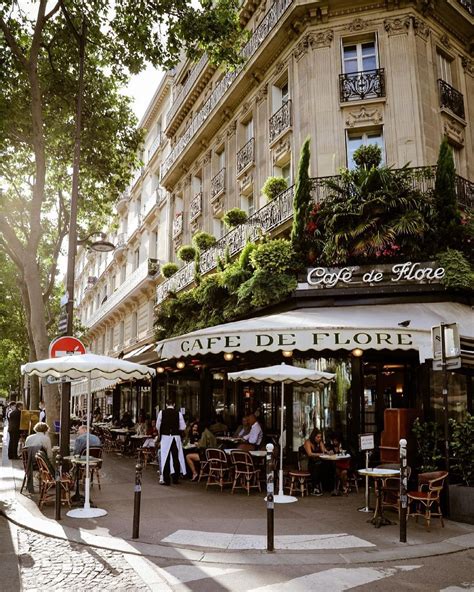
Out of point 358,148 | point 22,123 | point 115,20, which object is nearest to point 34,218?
point 22,123

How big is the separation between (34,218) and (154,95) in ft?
65.7

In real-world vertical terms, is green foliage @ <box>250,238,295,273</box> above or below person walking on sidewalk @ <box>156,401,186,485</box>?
above

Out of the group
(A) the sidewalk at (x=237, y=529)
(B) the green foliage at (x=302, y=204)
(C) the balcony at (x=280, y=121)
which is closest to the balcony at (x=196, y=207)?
(C) the balcony at (x=280, y=121)

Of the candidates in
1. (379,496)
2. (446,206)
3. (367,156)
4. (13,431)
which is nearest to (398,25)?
(367,156)

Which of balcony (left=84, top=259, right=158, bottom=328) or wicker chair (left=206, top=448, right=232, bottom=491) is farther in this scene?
balcony (left=84, top=259, right=158, bottom=328)

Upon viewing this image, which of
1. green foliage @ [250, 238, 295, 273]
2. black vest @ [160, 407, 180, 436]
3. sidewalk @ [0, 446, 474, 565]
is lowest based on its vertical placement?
sidewalk @ [0, 446, 474, 565]

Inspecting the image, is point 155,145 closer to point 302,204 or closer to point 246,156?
point 246,156

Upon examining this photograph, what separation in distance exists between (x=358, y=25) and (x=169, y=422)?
38.0 ft

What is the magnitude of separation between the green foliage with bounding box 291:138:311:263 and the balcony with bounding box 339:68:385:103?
222cm

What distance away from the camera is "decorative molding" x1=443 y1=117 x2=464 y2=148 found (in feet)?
49.9

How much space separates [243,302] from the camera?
1551 centimetres

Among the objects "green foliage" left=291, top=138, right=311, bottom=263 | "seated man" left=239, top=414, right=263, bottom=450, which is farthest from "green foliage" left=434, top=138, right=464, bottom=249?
"seated man" left=239, top=414, right=263, bottom=450

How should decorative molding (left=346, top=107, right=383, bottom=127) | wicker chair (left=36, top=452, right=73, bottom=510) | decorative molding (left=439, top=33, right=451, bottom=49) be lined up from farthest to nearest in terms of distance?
decorative molding (left=439, top=33, right=451, bottom=49), decorative molding (left=346, top=107, right=383, bottom=127), wicker chair (left=36, top=452, right=73, bottom=510)

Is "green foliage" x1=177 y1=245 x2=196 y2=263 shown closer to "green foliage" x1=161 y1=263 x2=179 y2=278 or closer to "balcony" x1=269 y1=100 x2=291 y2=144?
"green foliage" x1=161 y1=263 x2=179 y2=278
